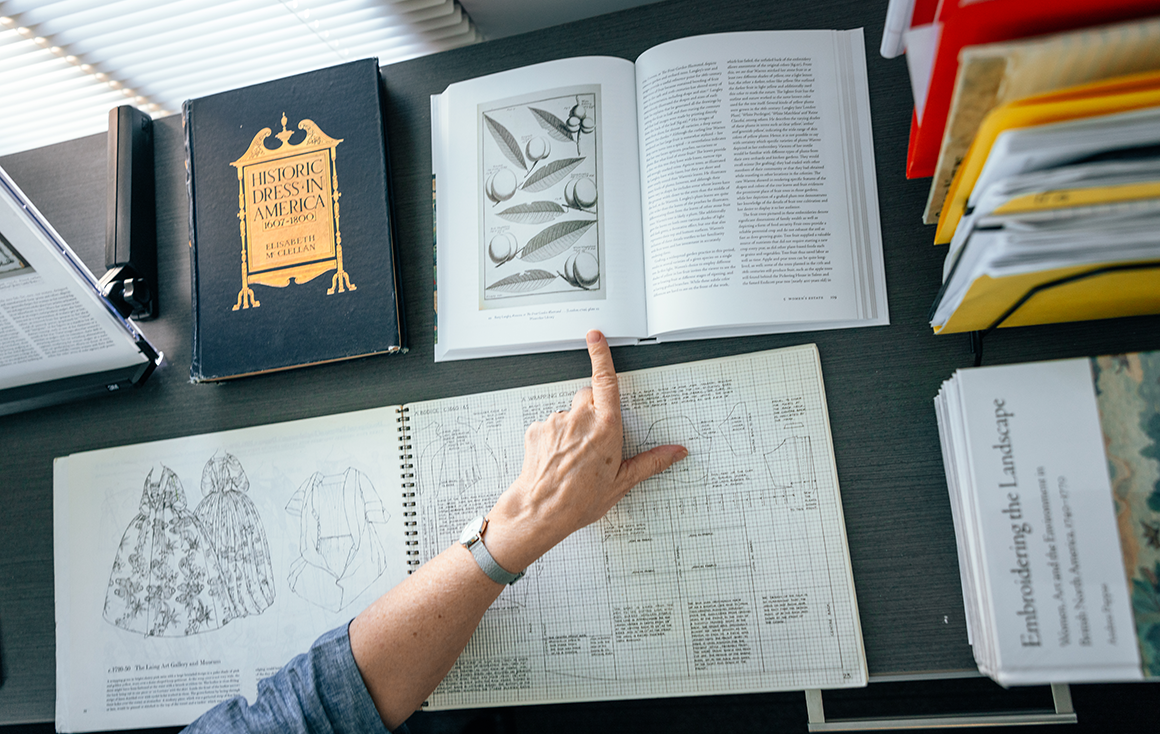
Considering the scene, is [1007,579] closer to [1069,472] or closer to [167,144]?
[1069,472]

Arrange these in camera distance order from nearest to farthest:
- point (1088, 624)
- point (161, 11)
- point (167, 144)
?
point (1088, 624)
point (167, 144)
point (161, 11)

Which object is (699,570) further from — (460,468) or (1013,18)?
(1013,18)

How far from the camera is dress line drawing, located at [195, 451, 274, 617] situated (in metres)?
0.94

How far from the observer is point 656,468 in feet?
2.67

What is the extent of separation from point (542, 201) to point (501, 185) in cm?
7

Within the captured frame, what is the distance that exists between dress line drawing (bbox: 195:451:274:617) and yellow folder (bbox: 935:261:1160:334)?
1004mm

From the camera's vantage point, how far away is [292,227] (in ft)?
3.17

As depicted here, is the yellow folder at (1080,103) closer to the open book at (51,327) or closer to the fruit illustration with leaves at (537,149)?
the fruit illustration with leaves at (537,149)

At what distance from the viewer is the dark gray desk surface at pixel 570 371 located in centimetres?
77

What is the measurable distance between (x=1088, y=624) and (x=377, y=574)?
85 centimetres

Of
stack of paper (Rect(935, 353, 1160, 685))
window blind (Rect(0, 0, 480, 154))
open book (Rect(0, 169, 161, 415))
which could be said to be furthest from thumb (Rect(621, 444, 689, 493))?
window blind (Rect(0, 0, 480, 154))

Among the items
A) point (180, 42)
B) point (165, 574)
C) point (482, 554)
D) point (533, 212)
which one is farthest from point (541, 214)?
point (180, 42)

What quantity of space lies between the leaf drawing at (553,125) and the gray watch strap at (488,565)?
1.88 ft

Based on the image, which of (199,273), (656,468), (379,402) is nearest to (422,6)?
(199,273)
